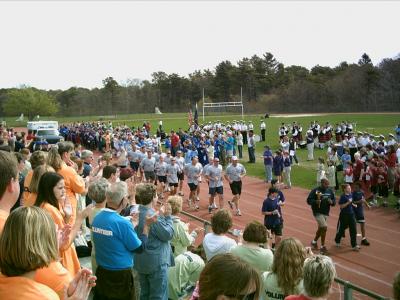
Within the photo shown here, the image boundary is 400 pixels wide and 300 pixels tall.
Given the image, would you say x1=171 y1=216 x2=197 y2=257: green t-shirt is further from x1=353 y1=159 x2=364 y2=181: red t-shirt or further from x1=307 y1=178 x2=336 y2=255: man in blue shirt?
x1=353 y1=159 x2=364 y2=181: red t-shirt

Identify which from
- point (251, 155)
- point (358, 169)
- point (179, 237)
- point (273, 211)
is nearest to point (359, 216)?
point (273, 211)

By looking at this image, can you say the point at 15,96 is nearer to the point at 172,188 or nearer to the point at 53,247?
the point at 172,188

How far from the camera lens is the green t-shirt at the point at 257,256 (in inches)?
200

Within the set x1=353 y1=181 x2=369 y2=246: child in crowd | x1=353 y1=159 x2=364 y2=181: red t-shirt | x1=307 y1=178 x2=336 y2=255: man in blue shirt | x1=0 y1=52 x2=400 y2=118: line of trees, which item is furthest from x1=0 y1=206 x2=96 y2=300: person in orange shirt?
x1=0 y1=52 x2=400 y2=118: line of trees

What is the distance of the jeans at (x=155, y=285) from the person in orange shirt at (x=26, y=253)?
3073mm

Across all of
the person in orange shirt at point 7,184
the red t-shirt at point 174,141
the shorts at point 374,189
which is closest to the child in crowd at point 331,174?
the shorts at point 374,189

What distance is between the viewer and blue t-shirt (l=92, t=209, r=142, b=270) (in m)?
4.83

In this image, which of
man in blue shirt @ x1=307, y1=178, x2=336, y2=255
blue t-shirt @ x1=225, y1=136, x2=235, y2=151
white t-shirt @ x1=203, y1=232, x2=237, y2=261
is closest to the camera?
white t-shirt @ x1=203, y1=232, x2=237, y2=261

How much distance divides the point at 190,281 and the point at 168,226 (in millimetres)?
1284

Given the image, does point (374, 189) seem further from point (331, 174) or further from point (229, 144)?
point (229, 144)

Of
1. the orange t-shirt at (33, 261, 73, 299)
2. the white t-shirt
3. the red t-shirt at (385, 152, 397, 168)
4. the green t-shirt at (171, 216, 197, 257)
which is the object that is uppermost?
the orange t-shirt at (33, 261, 73, 299)

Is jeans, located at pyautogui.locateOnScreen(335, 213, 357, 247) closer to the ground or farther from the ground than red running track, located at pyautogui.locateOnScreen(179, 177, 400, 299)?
farther from the ground

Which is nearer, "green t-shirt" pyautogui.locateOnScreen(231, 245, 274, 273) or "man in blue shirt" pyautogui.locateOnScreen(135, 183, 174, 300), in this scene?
"green t-shirt" pyautogui.locateOnScreen(231, 245, 274, 273)

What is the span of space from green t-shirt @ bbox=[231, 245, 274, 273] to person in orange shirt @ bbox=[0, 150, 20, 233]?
2.65 meters
